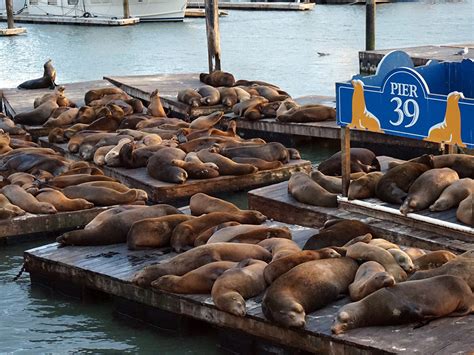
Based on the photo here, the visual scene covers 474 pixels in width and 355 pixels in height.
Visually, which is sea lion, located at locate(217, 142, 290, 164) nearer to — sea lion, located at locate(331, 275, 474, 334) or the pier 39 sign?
the pier 39 sign

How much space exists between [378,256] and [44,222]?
159 inches

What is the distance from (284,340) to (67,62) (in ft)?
83.2

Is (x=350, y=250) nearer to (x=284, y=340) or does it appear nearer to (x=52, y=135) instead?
(x=284, y=340)

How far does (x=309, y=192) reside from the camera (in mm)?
9305

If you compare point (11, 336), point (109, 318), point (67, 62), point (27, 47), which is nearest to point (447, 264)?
point (109, 318)

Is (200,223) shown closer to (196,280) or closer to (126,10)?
(196,280)

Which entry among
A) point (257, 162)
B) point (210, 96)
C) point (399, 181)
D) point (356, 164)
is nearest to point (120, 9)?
point (210, 96)

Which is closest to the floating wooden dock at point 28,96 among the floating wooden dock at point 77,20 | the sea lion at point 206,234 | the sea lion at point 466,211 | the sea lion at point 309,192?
the sea lion at point 309,192

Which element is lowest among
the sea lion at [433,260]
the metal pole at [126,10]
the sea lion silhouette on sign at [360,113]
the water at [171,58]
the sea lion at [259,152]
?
the water at [171,58]

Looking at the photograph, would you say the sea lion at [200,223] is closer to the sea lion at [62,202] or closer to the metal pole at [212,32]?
the sea lion at [62,202]

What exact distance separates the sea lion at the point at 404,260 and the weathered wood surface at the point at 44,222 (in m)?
3.83

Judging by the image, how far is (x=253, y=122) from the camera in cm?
1428

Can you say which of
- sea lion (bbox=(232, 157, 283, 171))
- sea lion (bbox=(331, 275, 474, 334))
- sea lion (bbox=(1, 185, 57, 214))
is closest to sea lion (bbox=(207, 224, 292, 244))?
sea lion (bbox=(331, 275, 474, 334))

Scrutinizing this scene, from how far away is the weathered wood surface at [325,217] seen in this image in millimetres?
8008
